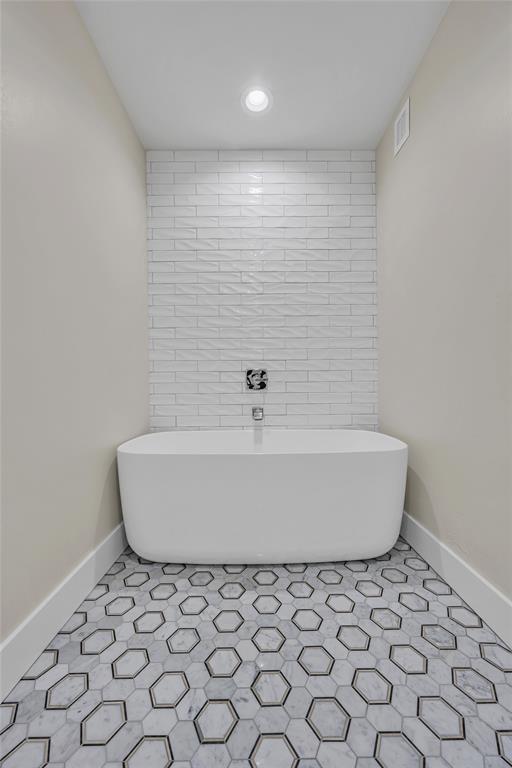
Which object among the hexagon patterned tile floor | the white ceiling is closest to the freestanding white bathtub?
the hexagon patterned tile floor

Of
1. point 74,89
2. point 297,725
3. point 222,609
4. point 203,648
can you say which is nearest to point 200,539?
point 222,609

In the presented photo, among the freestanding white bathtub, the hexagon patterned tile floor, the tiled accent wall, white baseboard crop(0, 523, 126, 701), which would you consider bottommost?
the hexagon patterned tile floor

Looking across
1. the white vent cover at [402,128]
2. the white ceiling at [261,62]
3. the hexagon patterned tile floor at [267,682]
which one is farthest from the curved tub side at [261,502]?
the white ceiling at [261,62]

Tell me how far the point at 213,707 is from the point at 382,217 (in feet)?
9.20

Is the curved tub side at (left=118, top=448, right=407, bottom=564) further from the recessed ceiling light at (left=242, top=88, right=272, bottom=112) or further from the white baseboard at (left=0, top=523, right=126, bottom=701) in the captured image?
the recessed ceiling light at (left=242, top=88, right=272, bottom=112)

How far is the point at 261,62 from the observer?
2043mm

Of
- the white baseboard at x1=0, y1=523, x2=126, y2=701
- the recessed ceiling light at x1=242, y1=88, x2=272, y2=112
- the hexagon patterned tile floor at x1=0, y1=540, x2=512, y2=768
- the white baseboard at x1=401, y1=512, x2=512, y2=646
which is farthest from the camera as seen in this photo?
the recessed ceiling light at x1=242, y1=88, x2=272, y2=112

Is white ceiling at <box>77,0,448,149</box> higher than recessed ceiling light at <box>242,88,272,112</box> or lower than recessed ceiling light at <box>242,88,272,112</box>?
higher

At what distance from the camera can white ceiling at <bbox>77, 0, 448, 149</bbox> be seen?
5.83ft

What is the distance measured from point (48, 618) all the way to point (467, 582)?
1671mm

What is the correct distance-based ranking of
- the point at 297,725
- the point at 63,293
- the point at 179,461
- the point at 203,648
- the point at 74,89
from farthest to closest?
the point at 179,461 < the point at 74,89 < the point at 63,293 < the point at 203,648 < the point at 297,725

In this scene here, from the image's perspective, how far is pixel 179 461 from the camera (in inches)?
75.5

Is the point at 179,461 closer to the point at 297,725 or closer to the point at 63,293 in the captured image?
the point at 63,293

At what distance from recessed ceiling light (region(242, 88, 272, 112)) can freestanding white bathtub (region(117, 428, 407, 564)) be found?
203 cm
